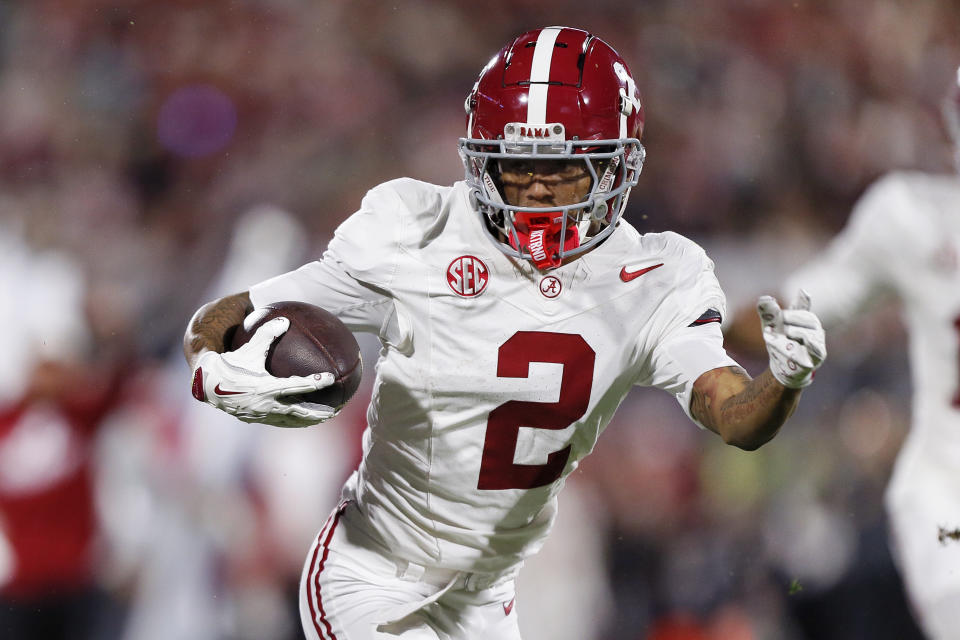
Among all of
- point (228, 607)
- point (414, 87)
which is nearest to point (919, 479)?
point (228, 607)

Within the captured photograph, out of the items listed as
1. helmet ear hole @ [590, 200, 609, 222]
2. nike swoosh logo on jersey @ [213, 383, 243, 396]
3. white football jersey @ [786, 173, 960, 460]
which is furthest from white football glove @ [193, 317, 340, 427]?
white football jersey @ [786, 173, 960, 460]

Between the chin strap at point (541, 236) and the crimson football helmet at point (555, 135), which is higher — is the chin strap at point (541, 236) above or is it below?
below

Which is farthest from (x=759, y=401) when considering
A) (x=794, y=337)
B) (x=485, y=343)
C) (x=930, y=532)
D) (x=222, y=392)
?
(x=930, y=532)

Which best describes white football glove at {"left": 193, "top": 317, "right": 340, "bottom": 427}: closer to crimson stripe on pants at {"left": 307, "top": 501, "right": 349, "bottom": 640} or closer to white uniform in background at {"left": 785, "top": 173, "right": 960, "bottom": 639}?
crimson stripe on pants at {"left": 307, "top": 501, "right": 349, "bottom": 640}

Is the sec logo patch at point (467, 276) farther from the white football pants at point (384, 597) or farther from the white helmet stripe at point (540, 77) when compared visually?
the white football pants at point (384, 597)

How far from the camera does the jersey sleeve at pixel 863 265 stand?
2789mm

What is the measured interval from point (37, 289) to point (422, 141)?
1484mm

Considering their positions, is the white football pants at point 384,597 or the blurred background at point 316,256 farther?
the blurred background at point 316,256

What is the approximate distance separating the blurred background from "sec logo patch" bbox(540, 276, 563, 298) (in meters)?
1.70

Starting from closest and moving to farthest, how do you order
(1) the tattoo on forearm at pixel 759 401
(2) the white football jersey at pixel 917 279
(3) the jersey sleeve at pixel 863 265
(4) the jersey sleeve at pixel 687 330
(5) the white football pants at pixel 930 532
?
(1) the tattoo on forearm at pixel 759 401, (4) the jersey sleeve at pixel 687 330, (5) the white football pants at pixel 930 532, (2) the white football jersey at pixel 917 279, (3) the jersey sleeve at pixel 863 265

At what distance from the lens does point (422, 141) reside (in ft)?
13.1

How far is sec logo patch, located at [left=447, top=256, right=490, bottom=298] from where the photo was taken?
6.12 ft

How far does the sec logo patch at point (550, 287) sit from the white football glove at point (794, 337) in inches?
17.8

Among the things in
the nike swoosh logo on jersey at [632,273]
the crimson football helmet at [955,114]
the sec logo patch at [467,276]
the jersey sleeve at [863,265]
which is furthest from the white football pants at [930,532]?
the sec logo patch at [467,276]
